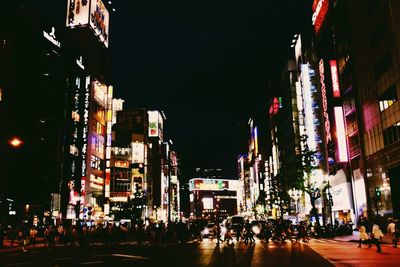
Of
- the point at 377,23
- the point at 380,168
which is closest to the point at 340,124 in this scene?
the point at 380,168

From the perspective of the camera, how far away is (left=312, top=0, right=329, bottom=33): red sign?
6091 cm

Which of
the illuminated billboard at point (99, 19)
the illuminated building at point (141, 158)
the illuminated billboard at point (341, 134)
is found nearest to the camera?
the illuminated billboard at point (341, 134)

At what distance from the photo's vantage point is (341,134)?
51406mm

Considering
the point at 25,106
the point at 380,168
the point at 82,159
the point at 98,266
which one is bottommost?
the point at 98,266

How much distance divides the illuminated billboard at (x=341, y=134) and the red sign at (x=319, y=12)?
17.3 m

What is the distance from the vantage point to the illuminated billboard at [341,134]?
51406mm

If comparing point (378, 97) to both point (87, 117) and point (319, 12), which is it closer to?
point (319, 12)

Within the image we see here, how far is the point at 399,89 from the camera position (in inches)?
1484

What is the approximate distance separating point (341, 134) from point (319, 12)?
2201 cm

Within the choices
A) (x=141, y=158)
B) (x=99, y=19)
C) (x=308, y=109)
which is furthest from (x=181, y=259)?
(x=141, y=158)

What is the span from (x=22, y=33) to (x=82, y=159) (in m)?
21.2

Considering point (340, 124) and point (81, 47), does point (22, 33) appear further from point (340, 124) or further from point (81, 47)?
point (340, 124)

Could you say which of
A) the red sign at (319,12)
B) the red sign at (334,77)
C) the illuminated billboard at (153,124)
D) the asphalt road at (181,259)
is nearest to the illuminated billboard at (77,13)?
the red sign at (319,12)

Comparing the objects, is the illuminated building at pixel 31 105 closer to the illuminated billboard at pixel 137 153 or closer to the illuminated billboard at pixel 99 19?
the illuminated billboard at pixel 99 19
